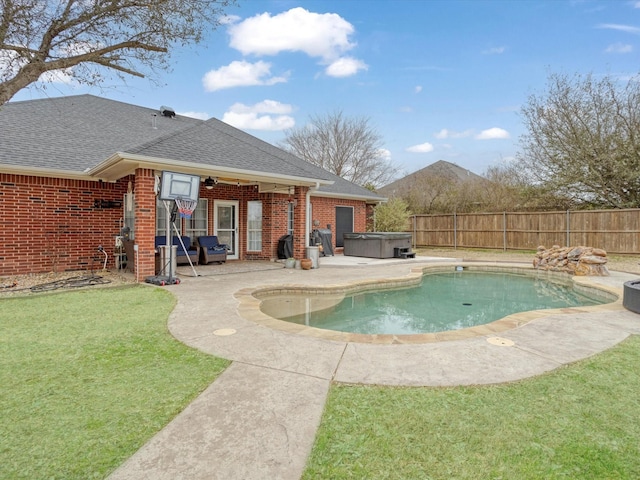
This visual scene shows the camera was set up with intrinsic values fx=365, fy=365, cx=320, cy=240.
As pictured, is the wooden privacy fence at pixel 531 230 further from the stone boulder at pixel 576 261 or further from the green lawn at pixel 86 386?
the green lawn at pixel 86 386

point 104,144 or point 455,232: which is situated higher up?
point 104,144

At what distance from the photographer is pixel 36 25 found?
6.05 meters

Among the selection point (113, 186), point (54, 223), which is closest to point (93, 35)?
point (113, 186)

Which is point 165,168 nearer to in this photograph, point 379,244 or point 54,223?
point 54,223

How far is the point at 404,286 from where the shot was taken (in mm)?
8352

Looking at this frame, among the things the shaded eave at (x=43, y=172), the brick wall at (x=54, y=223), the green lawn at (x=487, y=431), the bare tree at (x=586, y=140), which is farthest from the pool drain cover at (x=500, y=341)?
the bare tree at (x=586, y=140)

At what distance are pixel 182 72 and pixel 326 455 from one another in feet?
27.4

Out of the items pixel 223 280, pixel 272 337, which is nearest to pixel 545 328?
pixel 272 337

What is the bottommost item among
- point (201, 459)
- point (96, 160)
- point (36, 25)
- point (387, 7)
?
point (201, 459)

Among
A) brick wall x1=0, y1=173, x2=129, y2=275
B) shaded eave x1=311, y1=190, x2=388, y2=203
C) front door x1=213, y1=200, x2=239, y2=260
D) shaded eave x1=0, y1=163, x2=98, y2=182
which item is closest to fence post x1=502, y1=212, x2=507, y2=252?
shaded eave x1=311, y1=190, x2=388, y2=203

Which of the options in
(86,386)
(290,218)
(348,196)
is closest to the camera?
(86,386)

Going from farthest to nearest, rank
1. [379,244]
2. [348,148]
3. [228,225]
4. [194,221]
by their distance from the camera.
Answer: [348,148] → [379,244] → [228,225] → [194,221]

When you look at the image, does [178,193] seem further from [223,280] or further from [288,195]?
[288,195]

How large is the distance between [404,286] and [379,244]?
487 centimetres
